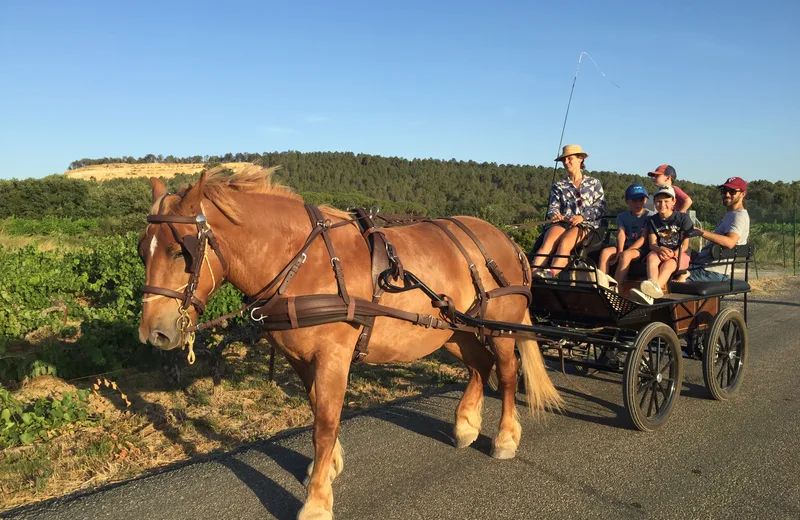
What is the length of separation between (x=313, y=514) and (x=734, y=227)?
480 centimetres

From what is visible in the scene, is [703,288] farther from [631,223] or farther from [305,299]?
[305,299]

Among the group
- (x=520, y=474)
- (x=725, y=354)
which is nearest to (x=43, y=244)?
(x=520, y=474)

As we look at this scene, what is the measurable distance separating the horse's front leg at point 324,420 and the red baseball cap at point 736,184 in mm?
4651

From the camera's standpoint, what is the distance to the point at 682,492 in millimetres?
3459

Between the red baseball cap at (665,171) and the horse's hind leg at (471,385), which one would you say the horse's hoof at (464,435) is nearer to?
the horse's hind leg at (471,385)

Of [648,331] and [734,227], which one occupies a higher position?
[734,227]

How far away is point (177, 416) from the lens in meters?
4.84

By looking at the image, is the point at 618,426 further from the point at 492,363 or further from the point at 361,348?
the point at 361,348

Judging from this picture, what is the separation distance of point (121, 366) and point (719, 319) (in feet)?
19.5

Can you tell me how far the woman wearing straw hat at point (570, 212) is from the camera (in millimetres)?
5176

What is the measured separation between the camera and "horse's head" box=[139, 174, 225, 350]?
9.05 feet

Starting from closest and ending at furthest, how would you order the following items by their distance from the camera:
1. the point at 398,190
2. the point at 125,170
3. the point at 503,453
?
the point at 503,453 < the point at 398,190 < the point at 125,170

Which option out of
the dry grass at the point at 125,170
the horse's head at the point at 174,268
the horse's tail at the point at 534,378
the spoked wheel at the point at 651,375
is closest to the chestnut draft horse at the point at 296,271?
the horse's head at the point at 174,268

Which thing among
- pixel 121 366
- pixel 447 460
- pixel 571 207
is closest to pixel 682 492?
pixel 447 460
